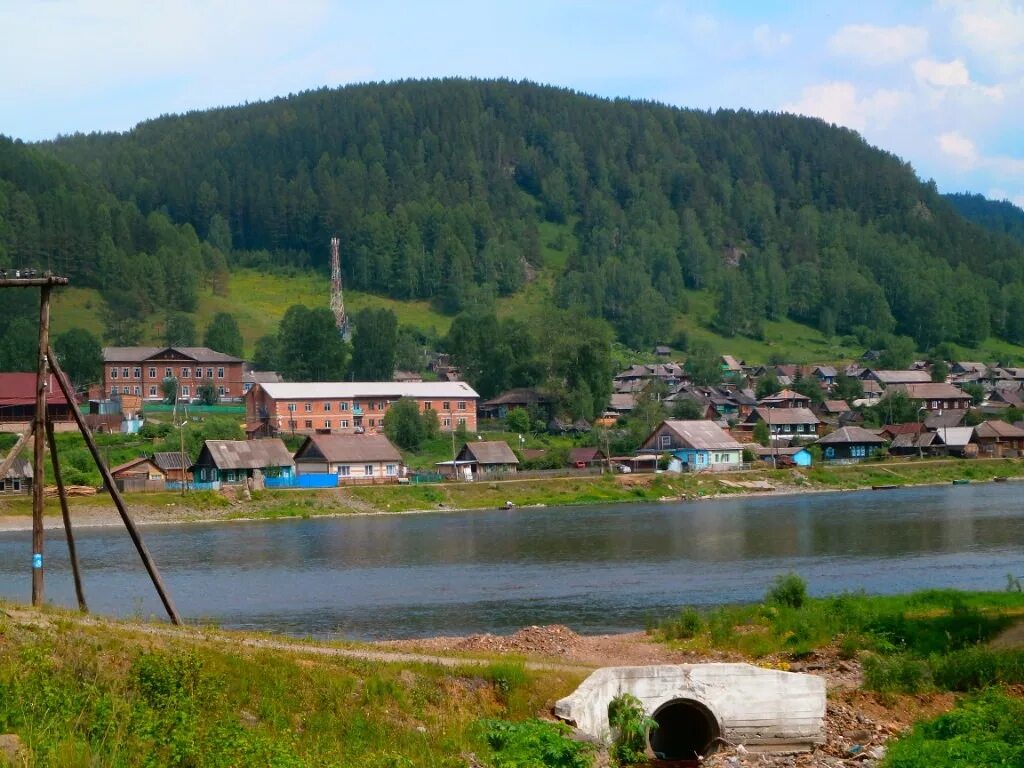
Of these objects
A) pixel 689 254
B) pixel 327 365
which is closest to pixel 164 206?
pixel 689 254

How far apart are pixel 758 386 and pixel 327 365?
40.6 m

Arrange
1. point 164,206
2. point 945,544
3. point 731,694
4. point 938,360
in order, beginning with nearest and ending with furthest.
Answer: point 731,694
point 945,544
point 938,360
point 164,206

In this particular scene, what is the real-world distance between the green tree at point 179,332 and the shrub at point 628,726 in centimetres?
10273

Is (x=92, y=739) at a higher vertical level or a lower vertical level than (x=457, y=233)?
lower

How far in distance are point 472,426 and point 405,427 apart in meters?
11.2

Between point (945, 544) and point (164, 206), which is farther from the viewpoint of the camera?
point (164, 206)

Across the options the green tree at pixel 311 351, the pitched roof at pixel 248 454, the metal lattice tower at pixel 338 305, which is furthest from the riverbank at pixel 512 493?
the metal lattice tower at pixel 338 305

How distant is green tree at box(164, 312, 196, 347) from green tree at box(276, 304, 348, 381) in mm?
9830

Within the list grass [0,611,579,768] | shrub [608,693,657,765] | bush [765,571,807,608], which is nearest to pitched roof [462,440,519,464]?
bush [765,571,807,608]

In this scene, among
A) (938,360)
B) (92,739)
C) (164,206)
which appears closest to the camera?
(92,739)

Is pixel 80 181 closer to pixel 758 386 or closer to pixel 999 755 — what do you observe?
pixel 758 386

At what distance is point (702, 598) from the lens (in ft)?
112

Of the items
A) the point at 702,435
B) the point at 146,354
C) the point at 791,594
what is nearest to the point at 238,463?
the point at 702,435

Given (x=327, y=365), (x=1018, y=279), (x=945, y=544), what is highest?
(x=1018, y=279)
